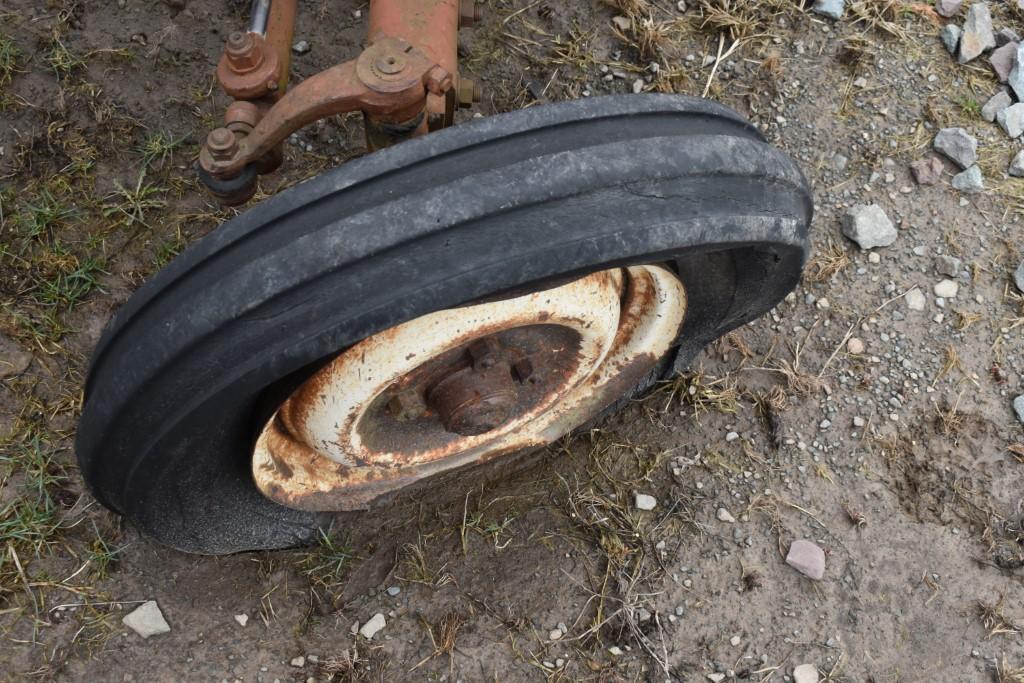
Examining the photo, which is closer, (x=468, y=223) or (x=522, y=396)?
(x=468, y=223)

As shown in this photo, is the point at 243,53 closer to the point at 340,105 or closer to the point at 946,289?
the point at 340,105

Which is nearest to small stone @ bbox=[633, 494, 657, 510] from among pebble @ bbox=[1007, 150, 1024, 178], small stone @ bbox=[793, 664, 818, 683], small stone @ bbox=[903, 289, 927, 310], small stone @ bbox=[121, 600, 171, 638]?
small stone @ bbox=[793, 664, 818, 683]

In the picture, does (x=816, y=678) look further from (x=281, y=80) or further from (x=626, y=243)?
(x=281, y=80)

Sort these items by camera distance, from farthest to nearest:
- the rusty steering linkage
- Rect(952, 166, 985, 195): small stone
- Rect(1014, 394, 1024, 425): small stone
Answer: Rect(952, 166, 985, 195): small stone < Rect(1014, 394, 1024, 425): small stone < the rusty steering linkage

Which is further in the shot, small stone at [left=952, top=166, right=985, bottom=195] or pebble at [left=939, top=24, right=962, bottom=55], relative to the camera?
pebble at [left=939, top=24, right=962, bottom=55]

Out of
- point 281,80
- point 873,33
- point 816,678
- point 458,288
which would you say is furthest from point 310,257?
point 873,33

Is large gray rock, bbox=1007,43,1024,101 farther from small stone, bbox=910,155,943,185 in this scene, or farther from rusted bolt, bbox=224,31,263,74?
rusted bolt, bbox=224,31,263,74

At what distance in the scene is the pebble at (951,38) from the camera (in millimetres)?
2951

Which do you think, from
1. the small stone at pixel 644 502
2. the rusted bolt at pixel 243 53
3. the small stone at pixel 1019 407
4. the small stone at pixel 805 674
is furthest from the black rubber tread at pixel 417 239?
the small stone at pixel 1019 407

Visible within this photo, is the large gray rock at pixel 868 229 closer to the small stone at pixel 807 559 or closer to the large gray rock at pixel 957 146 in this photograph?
the large gray rock at pixel 957 146

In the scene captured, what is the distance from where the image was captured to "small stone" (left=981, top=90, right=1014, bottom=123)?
9.43 ft

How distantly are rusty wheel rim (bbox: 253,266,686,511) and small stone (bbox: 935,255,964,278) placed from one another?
109 centimetres

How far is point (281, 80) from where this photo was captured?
1.77 m

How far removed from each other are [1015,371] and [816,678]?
1095 mm
